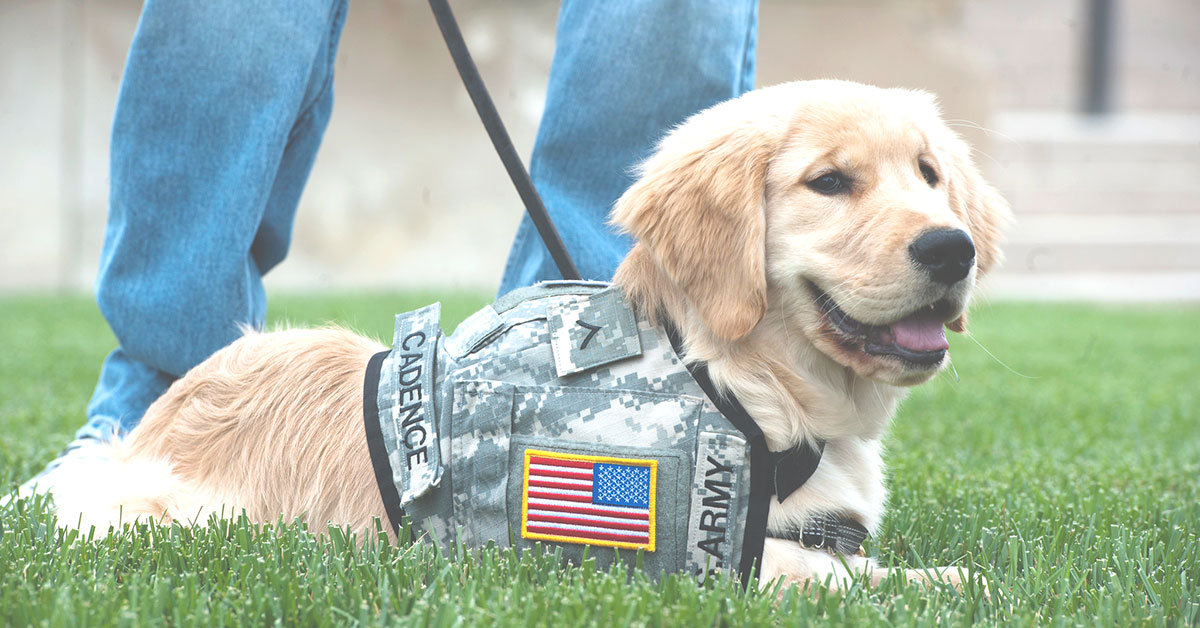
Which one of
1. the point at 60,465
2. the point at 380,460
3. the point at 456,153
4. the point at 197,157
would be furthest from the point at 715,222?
the point at 456,153

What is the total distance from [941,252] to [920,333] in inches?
6.7

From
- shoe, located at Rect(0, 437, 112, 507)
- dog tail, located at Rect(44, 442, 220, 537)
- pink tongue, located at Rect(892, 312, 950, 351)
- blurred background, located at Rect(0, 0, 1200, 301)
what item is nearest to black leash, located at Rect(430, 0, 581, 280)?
pink tongue, located at Rect(892, 312, 950, 351)

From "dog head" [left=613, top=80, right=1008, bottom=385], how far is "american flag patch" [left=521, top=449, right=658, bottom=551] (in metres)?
0.31

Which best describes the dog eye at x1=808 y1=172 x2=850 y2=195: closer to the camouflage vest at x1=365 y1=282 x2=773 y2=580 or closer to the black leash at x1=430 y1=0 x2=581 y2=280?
the camouflage vest at x1=365 y1=282 x2=773 y2=580

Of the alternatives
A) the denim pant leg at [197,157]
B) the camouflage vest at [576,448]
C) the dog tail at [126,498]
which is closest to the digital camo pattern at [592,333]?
the camouflage vest at [576,448]

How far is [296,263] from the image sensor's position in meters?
13.4

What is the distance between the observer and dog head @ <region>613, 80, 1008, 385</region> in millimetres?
1895

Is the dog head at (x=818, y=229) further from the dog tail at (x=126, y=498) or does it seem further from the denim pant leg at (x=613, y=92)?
the dog tail at (x=126, y=498)

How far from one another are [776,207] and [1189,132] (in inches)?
726

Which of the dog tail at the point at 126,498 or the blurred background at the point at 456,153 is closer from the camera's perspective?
the dog tail at the point at 126,498

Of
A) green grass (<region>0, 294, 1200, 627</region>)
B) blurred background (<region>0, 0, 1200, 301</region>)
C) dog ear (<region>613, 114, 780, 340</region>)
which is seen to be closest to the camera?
green grass (<region>0, 294, 1200, 627</region>)

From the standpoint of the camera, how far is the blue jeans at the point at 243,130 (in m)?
2.69

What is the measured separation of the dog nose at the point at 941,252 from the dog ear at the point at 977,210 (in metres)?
0.35

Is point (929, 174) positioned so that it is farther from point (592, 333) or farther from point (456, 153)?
point (456, 153)
